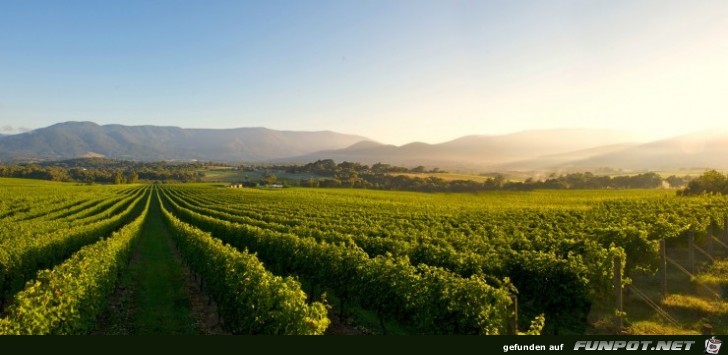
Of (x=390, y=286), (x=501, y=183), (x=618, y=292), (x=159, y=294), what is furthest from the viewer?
(x=501, y=183)

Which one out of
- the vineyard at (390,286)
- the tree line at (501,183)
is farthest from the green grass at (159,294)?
the tree line at (501,183)

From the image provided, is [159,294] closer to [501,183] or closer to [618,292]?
[618,292]

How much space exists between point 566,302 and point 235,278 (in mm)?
10018

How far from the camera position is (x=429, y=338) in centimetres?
909

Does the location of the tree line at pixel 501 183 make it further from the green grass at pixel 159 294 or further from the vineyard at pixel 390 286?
the green grass at pixel 159 294

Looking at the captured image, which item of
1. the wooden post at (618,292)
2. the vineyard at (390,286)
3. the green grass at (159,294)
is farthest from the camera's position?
the green grass at (159,294)

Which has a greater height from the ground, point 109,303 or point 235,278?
point 235,278

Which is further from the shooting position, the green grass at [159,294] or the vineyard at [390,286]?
the green grass at [159,294]

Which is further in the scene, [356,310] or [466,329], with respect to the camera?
[356,310]

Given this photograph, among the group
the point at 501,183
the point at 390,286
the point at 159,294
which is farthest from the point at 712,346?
the point at 501,183

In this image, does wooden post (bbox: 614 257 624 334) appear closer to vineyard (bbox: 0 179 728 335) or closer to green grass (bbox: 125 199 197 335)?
vineyard (bbox: 0 179 728 335)

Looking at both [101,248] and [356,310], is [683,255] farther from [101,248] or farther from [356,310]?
[101,248]

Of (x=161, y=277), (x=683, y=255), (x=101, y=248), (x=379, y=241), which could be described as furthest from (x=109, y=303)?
(x=683, y=255)

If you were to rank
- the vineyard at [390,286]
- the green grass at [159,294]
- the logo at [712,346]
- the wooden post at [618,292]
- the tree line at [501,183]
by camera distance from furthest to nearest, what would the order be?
the tree line at [501,183], the green grass at [159,294], the wooden post at [618,292], the vineyard at [390,286], the logo at [712,346]
